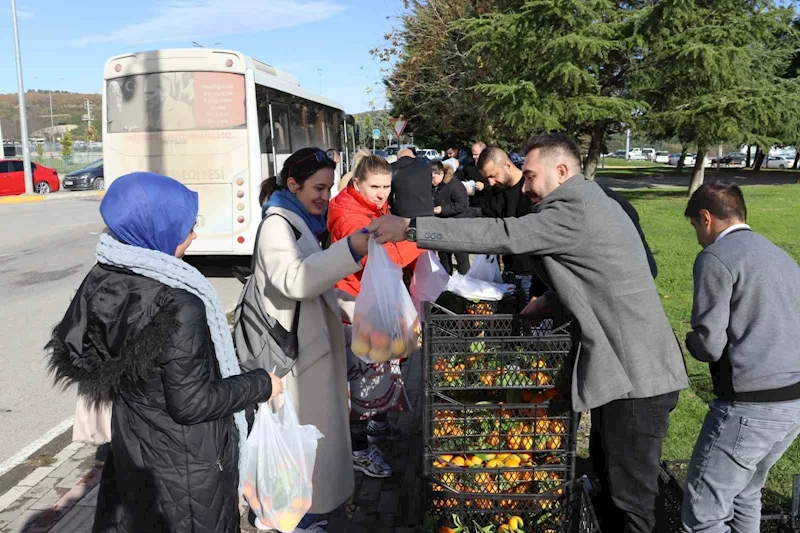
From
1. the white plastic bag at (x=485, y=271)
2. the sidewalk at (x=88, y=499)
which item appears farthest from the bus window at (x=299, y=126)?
the white plastic bag at (x=485, y=271)

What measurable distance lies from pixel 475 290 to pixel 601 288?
774mm

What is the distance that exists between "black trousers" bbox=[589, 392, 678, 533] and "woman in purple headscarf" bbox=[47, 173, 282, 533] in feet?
4.83

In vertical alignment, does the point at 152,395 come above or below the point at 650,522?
above

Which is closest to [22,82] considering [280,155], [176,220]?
[280,155]

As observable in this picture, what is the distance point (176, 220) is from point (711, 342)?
2.03 meters

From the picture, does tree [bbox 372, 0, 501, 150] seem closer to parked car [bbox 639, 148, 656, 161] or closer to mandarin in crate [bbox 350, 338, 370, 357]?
mandarin in crate [bbox 350, 338, 370, 357]

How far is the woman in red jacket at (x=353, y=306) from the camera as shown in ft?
12.9

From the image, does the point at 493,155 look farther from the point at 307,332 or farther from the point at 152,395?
the point at 152,395

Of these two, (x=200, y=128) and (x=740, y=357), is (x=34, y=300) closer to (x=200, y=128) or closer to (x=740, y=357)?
(x=200, y=128)

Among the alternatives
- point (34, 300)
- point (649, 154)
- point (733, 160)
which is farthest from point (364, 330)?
point (649, 154)

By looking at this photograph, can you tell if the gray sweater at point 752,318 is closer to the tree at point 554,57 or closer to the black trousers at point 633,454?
the black trousers at point 633,454

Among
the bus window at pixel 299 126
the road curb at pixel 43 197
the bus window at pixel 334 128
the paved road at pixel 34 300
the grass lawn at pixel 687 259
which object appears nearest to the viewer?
the grass lawn at pixel 687 259

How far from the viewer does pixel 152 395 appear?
2.10 metres

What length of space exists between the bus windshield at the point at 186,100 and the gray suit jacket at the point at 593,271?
8.29 m
